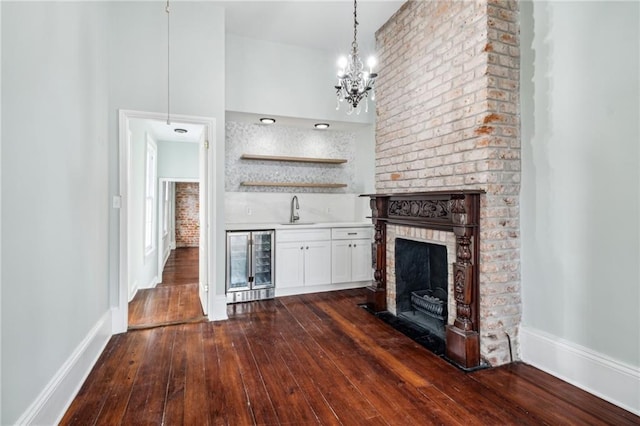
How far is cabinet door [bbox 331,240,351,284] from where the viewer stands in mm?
4617

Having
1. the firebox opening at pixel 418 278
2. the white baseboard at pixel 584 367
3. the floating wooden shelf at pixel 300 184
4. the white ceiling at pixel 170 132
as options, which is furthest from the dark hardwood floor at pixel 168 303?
the white baseboard at pixel 584 367

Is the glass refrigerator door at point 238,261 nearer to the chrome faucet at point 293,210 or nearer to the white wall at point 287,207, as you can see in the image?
the white wall at point 287,207

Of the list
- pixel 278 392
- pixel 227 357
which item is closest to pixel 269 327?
pixel 227 357

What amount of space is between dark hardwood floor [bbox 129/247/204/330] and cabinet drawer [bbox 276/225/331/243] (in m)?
1.32

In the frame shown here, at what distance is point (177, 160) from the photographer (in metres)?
6.86

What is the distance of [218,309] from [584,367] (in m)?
3.18

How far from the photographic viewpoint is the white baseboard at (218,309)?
3.54m

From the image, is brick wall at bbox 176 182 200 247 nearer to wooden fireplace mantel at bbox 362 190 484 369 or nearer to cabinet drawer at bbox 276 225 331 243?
cabinet drawer at bbox 276 225 331 243

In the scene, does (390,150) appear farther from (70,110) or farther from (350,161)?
(70,110)

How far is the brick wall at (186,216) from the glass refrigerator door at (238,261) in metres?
6.93

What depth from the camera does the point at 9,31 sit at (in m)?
1.44

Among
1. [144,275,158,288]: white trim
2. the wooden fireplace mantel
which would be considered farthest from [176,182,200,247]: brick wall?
the wooden fireplace mantel

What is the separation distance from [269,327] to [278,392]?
3.86ft

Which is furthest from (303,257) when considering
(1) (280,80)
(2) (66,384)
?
(2) (66,384)
